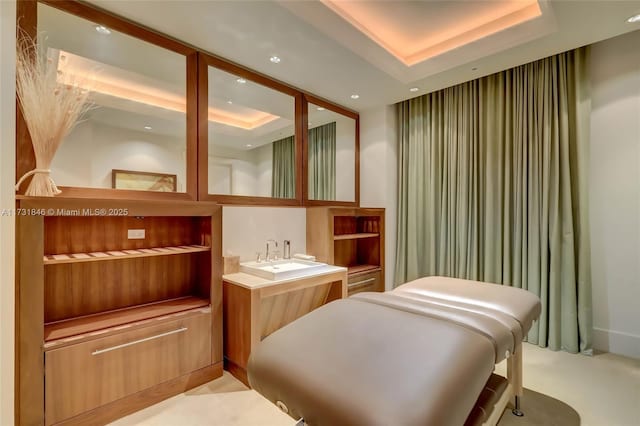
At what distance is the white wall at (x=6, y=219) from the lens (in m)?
1.29

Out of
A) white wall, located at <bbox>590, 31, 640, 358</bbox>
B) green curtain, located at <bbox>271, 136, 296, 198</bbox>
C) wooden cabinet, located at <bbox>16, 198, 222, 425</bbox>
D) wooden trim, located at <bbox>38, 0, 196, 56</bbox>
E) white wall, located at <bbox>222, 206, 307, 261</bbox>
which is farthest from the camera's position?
green curtain, located at <bbox>271, 136, 296, 198</bbox>

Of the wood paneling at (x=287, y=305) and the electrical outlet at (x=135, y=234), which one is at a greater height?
the electrical outlet at (x=135, y=234)

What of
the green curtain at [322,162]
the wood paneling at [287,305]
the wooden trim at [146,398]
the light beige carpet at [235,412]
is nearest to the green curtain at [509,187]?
the green curtain at [322,162]

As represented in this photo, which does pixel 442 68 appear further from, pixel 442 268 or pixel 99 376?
pixel 99 376

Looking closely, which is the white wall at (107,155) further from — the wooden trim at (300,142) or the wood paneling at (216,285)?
the wooden trim at (300,142)

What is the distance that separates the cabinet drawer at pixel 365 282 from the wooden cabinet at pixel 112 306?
155cm

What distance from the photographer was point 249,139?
105 inches

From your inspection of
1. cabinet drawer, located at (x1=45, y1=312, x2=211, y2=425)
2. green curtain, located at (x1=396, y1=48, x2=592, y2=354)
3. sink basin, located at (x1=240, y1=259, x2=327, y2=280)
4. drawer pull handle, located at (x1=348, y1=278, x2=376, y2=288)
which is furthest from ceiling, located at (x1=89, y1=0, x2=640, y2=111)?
drawer pull handle, located at (x1=348, y1=278, x2=376, y2=288)

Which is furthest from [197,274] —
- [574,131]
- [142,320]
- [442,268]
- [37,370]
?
[574,131]

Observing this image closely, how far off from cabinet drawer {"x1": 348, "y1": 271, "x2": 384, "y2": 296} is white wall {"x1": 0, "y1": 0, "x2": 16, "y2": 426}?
2.53 meters

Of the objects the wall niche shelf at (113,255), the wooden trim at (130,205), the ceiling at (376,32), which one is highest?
the ceiling at (376,32)

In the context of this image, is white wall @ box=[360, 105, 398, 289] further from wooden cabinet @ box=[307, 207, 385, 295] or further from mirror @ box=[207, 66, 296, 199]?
mirror @ box=[207, 66, 296, 199]

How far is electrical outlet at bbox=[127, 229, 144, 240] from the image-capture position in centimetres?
198

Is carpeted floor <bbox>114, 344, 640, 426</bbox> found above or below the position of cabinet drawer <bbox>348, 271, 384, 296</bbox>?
below
